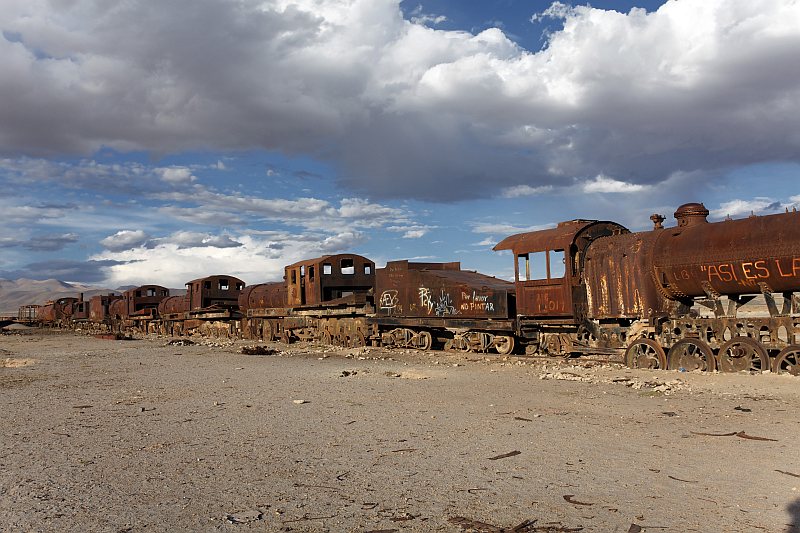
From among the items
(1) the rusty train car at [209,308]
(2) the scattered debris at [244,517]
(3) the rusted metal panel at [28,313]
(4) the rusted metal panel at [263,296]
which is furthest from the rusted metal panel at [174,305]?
(2) the scattered debris at [244,517]

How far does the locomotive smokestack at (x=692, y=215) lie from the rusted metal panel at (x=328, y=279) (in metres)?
14.8

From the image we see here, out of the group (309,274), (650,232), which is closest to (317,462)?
(650,232)

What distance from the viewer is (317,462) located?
661 centimetres

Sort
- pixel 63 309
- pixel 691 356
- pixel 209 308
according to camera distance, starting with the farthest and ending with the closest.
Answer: pixel 63 309
pixel 209 308
pixel 691 356

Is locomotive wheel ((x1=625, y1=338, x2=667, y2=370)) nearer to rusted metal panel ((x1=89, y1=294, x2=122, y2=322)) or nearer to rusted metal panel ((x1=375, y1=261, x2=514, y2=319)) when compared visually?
rusted metal panel ((x1=375, y1=261, x2=514, y2=319))

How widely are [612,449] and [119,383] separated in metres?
11.3

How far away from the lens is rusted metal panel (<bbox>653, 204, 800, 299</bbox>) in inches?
499

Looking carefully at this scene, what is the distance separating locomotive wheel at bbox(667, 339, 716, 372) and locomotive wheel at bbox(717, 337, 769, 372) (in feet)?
0.68

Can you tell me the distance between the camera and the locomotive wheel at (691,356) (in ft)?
44.4

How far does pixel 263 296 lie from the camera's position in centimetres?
3325

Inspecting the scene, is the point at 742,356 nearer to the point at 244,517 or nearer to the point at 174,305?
the point at 244,517

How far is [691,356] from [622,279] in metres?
2.49

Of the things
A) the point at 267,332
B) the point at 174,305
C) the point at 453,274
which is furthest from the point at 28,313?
the point at 453,274

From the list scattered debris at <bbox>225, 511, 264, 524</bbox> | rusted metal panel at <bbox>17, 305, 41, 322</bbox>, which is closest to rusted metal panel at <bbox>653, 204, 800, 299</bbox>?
scattered debris at <bbox>225, 511, 264, 524</bbox>
